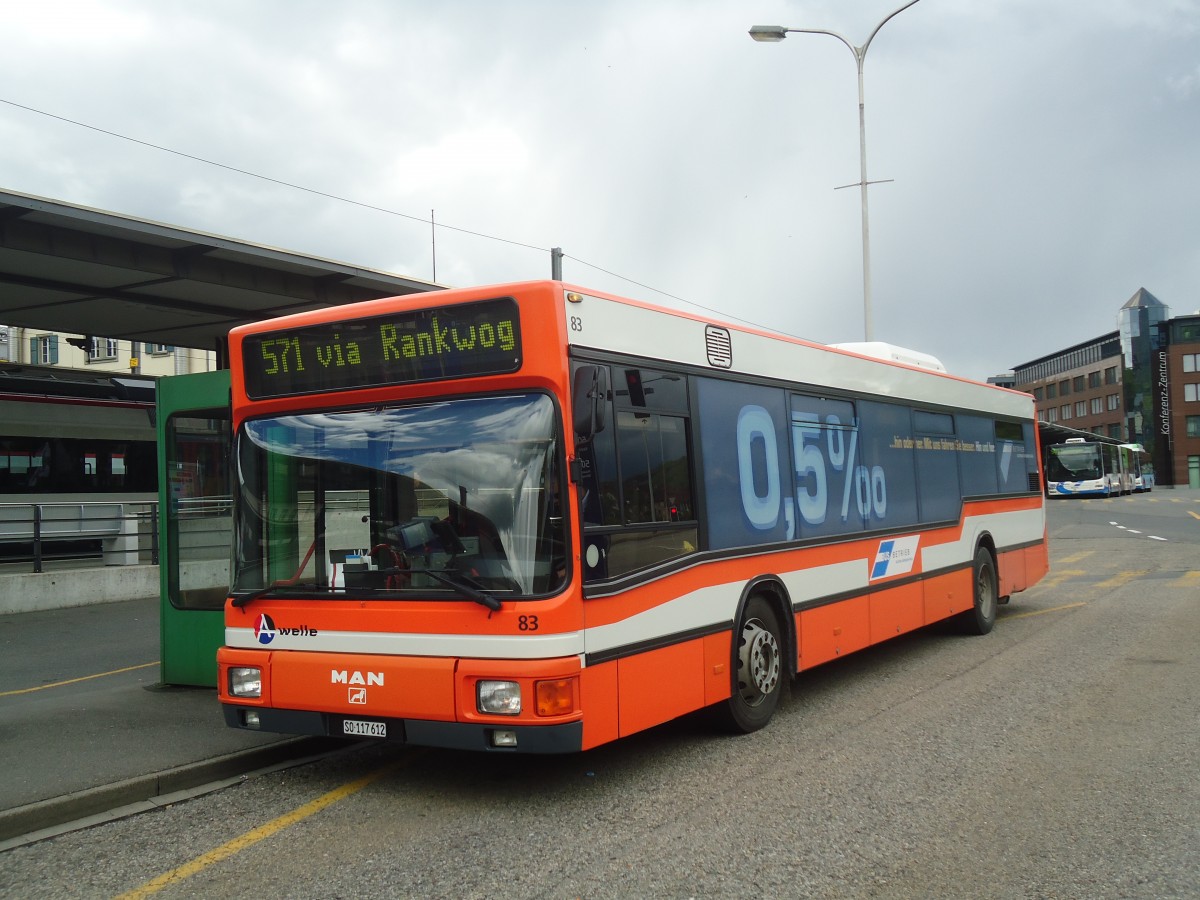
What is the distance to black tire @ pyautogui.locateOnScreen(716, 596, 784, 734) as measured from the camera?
7137mm

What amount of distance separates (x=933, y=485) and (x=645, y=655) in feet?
18.6

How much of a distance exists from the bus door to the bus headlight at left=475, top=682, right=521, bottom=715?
12.6 feet

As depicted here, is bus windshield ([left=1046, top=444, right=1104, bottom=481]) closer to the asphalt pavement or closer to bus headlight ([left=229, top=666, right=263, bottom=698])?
the asphalt pavement

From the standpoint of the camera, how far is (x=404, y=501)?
5.82 m

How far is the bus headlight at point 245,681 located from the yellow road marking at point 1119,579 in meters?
14.3

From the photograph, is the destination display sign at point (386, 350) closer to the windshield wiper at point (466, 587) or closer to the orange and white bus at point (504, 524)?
the orange and white bus at point (504, 524)

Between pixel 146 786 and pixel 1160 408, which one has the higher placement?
pixel 1160 408

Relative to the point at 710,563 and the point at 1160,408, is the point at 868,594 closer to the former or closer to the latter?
the point at 710,563

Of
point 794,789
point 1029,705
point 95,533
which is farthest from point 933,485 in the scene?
point 95,533

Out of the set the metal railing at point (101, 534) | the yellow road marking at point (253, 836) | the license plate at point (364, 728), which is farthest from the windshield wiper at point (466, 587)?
the metal railing at point (101, 534)

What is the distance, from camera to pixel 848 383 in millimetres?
9305

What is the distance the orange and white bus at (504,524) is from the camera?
5.58 meters

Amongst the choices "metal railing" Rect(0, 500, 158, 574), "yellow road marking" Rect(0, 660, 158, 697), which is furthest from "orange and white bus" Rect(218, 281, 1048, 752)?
"metal railing" Rect(0, 500, 158, 574)

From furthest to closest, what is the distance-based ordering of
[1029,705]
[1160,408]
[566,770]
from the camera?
[1160,408]
[1029,705]
[566,770]
